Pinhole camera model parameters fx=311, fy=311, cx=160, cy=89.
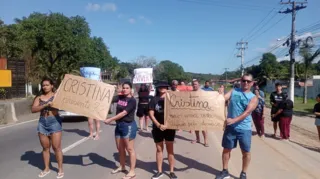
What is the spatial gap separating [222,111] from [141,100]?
207 inches

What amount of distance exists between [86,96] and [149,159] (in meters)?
2.25

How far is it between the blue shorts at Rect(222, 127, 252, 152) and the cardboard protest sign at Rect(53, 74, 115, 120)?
220cm

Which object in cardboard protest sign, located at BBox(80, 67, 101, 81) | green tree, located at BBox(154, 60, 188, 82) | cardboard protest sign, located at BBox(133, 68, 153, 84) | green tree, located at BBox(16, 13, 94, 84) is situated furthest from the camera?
green tree, located at BBox(154, 60, 188, 82)

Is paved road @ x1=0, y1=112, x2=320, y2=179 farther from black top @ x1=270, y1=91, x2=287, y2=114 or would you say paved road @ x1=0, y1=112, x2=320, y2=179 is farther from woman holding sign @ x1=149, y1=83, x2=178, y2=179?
black top @ x1=270, y1=91, x2=287, y2=114

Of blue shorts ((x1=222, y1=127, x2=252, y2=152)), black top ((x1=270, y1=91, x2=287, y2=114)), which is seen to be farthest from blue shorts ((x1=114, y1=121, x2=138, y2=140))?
black top ((x1=270, y1=91, x2=287, y2=114))

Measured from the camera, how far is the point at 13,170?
19.8 ft

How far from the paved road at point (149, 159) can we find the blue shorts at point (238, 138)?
0.69m

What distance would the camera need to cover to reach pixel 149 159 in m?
7.00

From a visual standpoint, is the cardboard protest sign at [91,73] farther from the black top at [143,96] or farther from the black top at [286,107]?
the black top at [286,107]

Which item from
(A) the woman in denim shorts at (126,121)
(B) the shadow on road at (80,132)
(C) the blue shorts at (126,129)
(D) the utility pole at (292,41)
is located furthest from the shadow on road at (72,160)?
(D) the utility pole at (292,41)

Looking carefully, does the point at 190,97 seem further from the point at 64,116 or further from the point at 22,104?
the point at 22,104

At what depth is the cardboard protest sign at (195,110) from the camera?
5.55 meters

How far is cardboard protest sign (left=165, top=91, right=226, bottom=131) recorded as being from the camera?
5547 millimetres

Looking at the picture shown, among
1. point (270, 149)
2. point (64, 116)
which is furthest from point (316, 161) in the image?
point (64, 116)
